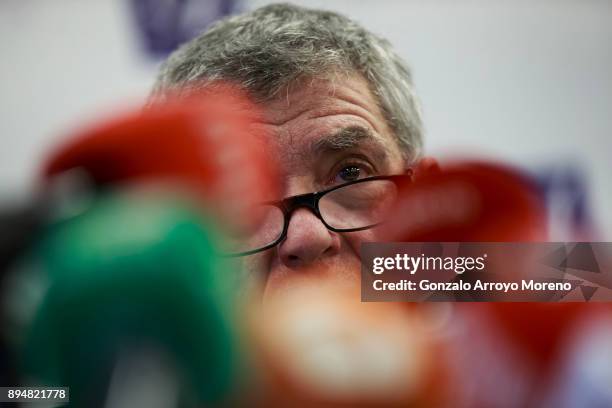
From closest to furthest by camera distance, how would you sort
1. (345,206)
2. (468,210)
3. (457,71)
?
1. (468,210)
2. (345,206)
3. (457,71)

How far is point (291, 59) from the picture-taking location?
0.79 meters

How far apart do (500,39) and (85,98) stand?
0.54 m

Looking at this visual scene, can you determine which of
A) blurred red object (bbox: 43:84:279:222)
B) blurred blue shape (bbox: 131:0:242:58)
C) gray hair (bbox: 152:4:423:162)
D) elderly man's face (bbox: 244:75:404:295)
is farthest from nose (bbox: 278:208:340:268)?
blurred blue shape (bbox: 131:0:242:58)

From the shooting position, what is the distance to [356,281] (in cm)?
55

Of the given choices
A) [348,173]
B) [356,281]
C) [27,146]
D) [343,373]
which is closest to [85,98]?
[27,146]

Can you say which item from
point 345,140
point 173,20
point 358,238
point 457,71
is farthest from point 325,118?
point 173,20

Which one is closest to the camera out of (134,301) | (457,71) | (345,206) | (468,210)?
(134,301)

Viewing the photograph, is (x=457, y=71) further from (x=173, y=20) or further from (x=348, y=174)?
(x=173, y=20)

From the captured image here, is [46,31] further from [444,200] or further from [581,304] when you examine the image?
[581,304]

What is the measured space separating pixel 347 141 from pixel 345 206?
0.34 feet

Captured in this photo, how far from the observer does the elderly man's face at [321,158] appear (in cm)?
60

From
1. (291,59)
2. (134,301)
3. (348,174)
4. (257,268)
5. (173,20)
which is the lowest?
(134,301)

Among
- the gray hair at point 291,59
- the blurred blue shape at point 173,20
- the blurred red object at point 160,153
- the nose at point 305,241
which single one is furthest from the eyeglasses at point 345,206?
the blurred blue shape at point 173,20

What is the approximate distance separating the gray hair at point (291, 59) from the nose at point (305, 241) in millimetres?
152
